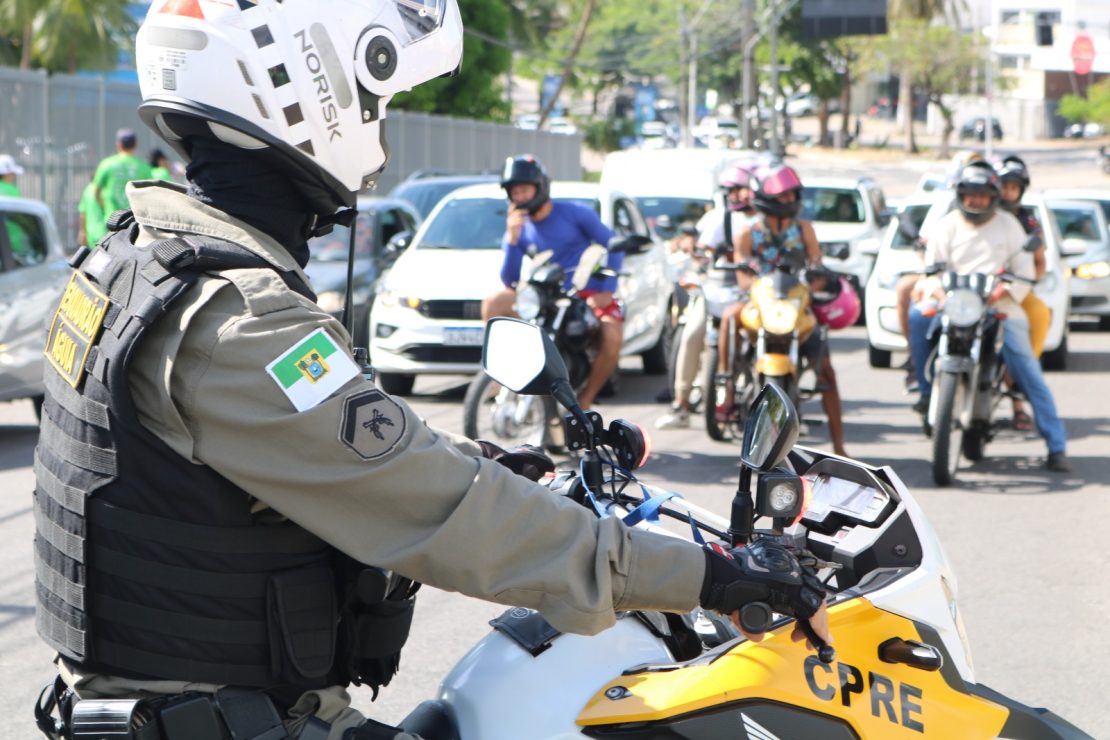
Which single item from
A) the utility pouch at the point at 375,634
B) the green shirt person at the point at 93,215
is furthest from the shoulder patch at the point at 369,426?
the green shirt person at the point at 93,215

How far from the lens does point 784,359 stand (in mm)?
9211

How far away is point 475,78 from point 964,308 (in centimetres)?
3191

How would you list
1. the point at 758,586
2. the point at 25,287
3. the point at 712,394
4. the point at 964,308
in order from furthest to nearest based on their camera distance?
the point at 25,287
the point at 712,394
the point at 964,308
the point at 758,586

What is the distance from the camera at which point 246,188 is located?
7.70 feet

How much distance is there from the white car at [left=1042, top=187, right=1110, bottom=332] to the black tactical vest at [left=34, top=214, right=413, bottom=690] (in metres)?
14.9

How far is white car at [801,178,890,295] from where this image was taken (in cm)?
1812

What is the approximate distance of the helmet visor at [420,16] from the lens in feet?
8.23

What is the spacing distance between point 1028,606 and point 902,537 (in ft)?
12.5

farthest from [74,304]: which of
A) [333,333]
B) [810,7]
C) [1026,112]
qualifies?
[1026,112]

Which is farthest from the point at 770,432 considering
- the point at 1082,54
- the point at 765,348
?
the point at 1082,54

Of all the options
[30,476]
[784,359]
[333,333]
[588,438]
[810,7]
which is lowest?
[30,476]

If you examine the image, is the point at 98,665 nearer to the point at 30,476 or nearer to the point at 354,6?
the point at 354,6

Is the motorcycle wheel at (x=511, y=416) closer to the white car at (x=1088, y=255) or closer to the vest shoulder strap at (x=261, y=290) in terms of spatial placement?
the vest shoulder strap at (x=261, y=290)

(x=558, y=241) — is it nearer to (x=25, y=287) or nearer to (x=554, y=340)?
(x=554, y=340)
